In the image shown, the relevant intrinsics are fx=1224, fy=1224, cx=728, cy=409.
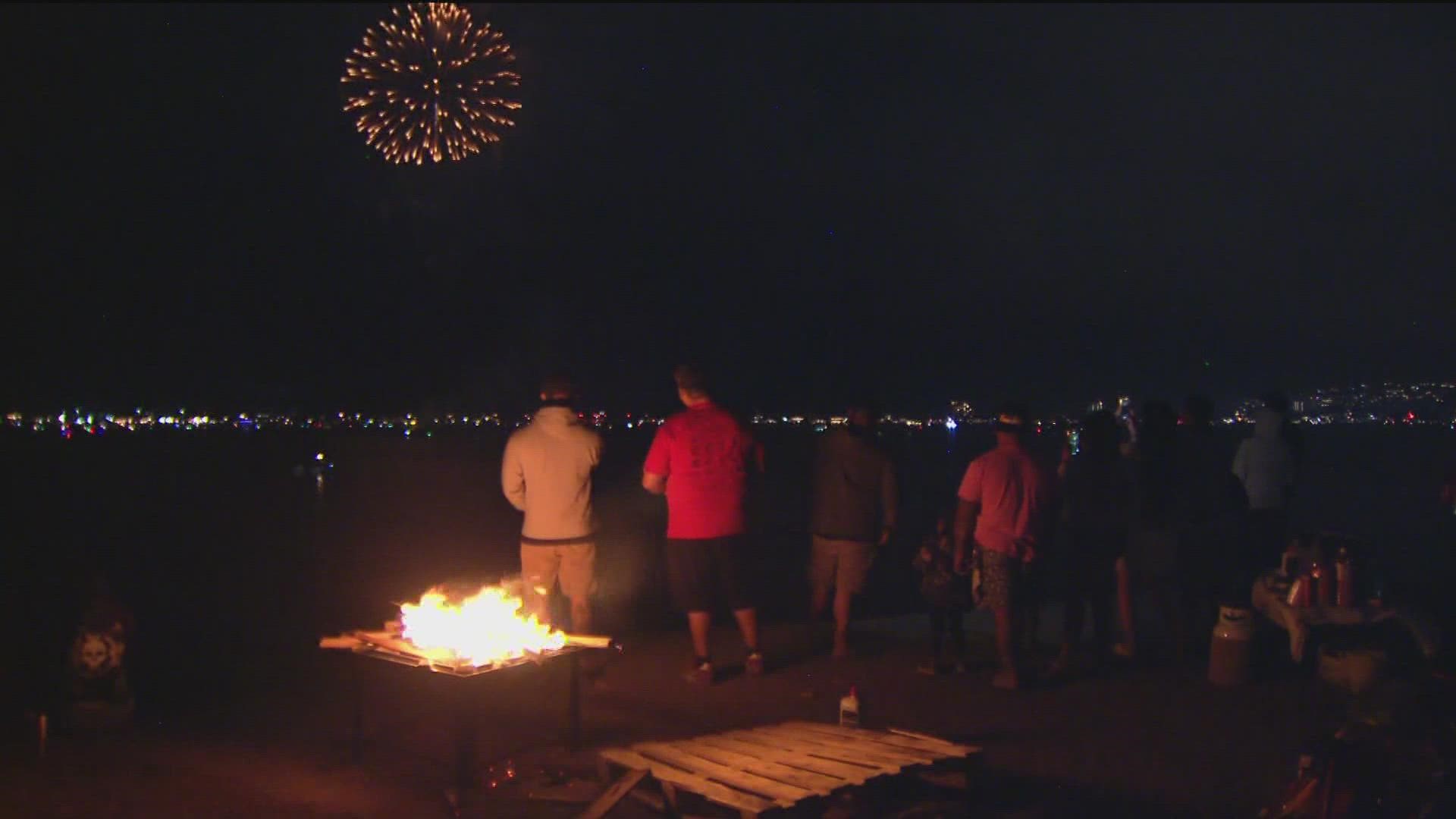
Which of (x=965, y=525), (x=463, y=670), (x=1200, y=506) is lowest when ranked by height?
(x=463, y=670)

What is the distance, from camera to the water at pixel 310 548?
10781mm

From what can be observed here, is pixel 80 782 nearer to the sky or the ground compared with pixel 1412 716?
nearer to the ground

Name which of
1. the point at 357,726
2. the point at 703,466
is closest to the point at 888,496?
the point at 703,466

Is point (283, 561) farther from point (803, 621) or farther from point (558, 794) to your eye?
point (558, 794)

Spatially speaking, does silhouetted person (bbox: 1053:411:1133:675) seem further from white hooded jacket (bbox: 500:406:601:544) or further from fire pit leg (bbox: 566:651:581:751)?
fire pit leg (bbox: 566:651:581:751)

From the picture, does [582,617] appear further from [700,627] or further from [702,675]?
[702,675]

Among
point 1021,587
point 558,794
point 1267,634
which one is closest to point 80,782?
point 558,794

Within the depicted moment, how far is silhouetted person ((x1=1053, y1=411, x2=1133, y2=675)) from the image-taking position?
29.3ft

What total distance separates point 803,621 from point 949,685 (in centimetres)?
366

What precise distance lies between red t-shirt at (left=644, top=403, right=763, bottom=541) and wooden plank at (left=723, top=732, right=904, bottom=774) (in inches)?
84.7

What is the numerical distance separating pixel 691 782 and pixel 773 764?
0.44 m

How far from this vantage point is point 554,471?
823cm

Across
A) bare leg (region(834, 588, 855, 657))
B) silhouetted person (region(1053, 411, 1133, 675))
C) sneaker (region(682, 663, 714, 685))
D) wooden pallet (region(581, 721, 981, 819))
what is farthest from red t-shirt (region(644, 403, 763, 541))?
silhouetted person (region(1053, 411, 1133, 675))

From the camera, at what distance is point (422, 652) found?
6543 mm
